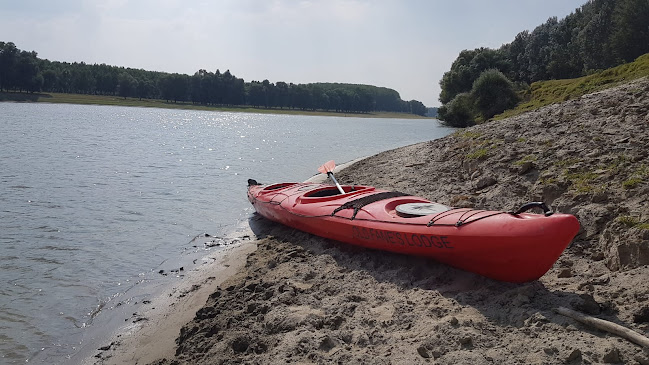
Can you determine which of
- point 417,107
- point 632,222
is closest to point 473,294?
point 632,222

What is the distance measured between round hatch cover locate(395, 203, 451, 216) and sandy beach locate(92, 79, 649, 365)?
21.1 inches

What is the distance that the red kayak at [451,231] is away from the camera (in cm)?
426

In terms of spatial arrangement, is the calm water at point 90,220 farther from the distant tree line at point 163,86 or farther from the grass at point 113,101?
the distant tree line at point 163,86

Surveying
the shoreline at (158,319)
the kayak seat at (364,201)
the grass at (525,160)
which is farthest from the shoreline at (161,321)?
the grass at (525,160)

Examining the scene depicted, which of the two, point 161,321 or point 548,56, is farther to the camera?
point 548,56

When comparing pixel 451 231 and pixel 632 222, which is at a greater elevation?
pixel 632 222

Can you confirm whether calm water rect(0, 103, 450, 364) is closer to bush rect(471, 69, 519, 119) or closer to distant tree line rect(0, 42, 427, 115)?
bush rect(471, 69, 519, 119)

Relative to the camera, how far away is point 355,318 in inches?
173

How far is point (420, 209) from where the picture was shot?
18.9 ft

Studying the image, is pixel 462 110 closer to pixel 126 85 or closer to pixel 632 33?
pixel 632 33

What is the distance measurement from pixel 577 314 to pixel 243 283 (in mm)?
3741

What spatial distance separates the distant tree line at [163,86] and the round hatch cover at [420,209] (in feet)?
244

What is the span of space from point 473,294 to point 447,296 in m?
0.24

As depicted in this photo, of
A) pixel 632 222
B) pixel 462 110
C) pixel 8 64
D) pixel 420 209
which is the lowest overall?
pixel 420 209
